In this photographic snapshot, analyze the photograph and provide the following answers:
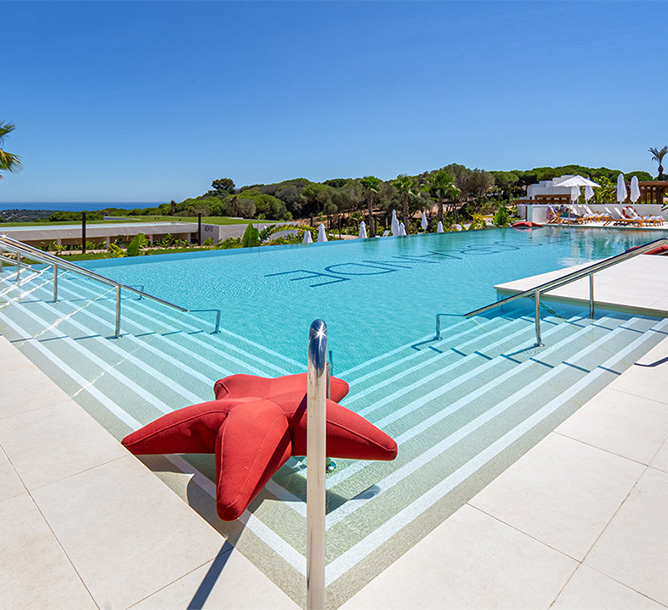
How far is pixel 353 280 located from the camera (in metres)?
10.4

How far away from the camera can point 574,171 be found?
54.3 meters

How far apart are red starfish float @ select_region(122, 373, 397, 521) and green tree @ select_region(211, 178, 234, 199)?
75873 mm

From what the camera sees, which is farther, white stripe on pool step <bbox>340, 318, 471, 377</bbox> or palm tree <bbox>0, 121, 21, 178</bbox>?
palm tree <bbox>0, 121, 21, 178</bbox>

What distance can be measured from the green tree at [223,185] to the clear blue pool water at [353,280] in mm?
60395

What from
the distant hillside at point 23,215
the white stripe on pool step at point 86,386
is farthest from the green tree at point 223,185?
the white stripe on pool step at point 86,386

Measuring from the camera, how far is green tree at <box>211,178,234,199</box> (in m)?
74.5

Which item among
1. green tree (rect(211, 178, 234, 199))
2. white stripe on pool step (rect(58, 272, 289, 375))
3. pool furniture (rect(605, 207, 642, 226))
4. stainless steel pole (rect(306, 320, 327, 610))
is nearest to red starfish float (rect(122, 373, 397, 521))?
stainless steel pole (rect(306, 320, 327, 610))

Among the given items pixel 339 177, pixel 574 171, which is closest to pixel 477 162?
pixel 574 171

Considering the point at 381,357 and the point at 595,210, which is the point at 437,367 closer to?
the point at 381,357

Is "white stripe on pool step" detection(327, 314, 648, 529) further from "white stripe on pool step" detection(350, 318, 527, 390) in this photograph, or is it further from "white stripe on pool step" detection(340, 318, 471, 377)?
"white stripe on pool step" detection(340, 318, 471, 377)

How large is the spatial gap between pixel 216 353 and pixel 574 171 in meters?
60.1

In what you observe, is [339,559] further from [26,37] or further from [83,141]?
[83,141]

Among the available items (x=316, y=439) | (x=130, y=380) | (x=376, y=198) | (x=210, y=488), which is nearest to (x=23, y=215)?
(x=376, y=198)

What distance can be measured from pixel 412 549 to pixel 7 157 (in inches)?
593
